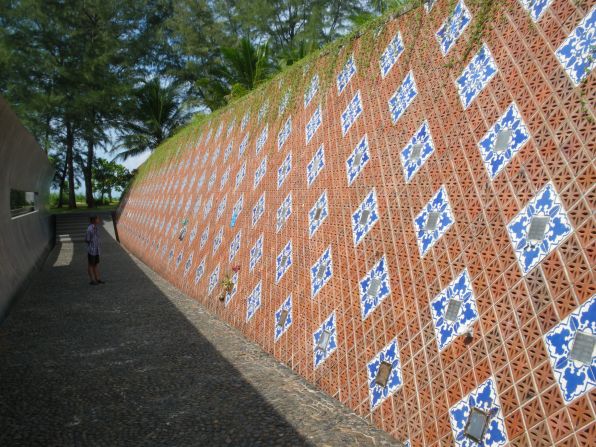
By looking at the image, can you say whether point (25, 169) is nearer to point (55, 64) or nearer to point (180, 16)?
point (55, 64)

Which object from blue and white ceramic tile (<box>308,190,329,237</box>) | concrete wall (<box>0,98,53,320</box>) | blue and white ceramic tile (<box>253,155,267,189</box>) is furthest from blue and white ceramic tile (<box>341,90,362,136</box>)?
concrete wall (<box>0,98,53,320</box>)

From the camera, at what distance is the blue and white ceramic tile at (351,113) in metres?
5.20

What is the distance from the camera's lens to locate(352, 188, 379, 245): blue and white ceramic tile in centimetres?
447

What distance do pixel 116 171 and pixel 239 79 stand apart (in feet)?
78.1

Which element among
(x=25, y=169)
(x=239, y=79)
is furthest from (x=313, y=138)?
(x=239, y=79)

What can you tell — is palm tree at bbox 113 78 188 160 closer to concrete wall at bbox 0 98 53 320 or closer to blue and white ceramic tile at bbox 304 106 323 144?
concrete wall at bbox 0 98 53 320

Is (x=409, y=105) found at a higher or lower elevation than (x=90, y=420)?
higher

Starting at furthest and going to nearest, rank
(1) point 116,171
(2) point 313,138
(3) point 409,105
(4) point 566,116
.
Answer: (1) point 116,171
(2) point 313,138
(3) point 409,105
(4) point 566,116

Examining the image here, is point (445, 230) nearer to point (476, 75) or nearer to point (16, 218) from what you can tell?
point (476, 75)

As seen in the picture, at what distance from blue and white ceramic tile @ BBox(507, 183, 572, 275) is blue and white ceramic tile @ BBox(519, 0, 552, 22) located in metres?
1.30

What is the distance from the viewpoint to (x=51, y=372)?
481 centimetres

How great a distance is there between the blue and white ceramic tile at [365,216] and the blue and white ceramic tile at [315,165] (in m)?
1.09

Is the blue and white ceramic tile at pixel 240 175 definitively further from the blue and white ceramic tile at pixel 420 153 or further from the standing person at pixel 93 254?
the blue and white ceramic tile at pixel 420 153

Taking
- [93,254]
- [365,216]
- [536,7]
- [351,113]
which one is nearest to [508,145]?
[536,7]
